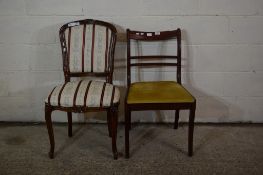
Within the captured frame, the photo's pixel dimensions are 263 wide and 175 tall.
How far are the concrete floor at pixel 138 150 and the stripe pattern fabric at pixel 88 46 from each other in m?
0.62

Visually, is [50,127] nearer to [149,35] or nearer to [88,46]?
[88,46]

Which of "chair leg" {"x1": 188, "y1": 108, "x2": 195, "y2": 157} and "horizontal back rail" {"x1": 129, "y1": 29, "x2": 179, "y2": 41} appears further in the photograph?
"horizontal back rail" {"x1": 129, "y1": 29, "x2": 179, "y2": 41}

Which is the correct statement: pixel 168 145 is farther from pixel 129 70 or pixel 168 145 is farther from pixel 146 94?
pixel 129 70

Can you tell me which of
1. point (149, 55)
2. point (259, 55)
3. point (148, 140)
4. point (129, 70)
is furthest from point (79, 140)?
point (259, 55)

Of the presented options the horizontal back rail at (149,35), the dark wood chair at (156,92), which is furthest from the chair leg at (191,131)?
the horizontal back rail at (149,35)

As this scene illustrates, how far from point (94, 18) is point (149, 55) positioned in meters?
0.56

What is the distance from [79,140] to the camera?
90.0 inches

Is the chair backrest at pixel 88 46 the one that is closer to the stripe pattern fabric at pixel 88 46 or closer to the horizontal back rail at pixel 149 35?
the stripe pattern fabric at pixel 88 46

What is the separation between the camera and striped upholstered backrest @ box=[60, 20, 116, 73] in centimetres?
214

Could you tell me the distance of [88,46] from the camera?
2.14 metres

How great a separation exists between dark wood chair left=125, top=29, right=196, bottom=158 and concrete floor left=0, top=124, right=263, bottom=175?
0.46 ft

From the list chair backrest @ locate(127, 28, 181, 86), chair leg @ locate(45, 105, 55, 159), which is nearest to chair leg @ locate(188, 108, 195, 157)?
chair backrest @ locate(127, 28, 181, 86)

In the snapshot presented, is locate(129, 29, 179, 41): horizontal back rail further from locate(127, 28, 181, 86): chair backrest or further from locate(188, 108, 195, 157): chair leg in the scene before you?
locate(188, 108, 195, 157): chair leg

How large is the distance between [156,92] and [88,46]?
0.64m
